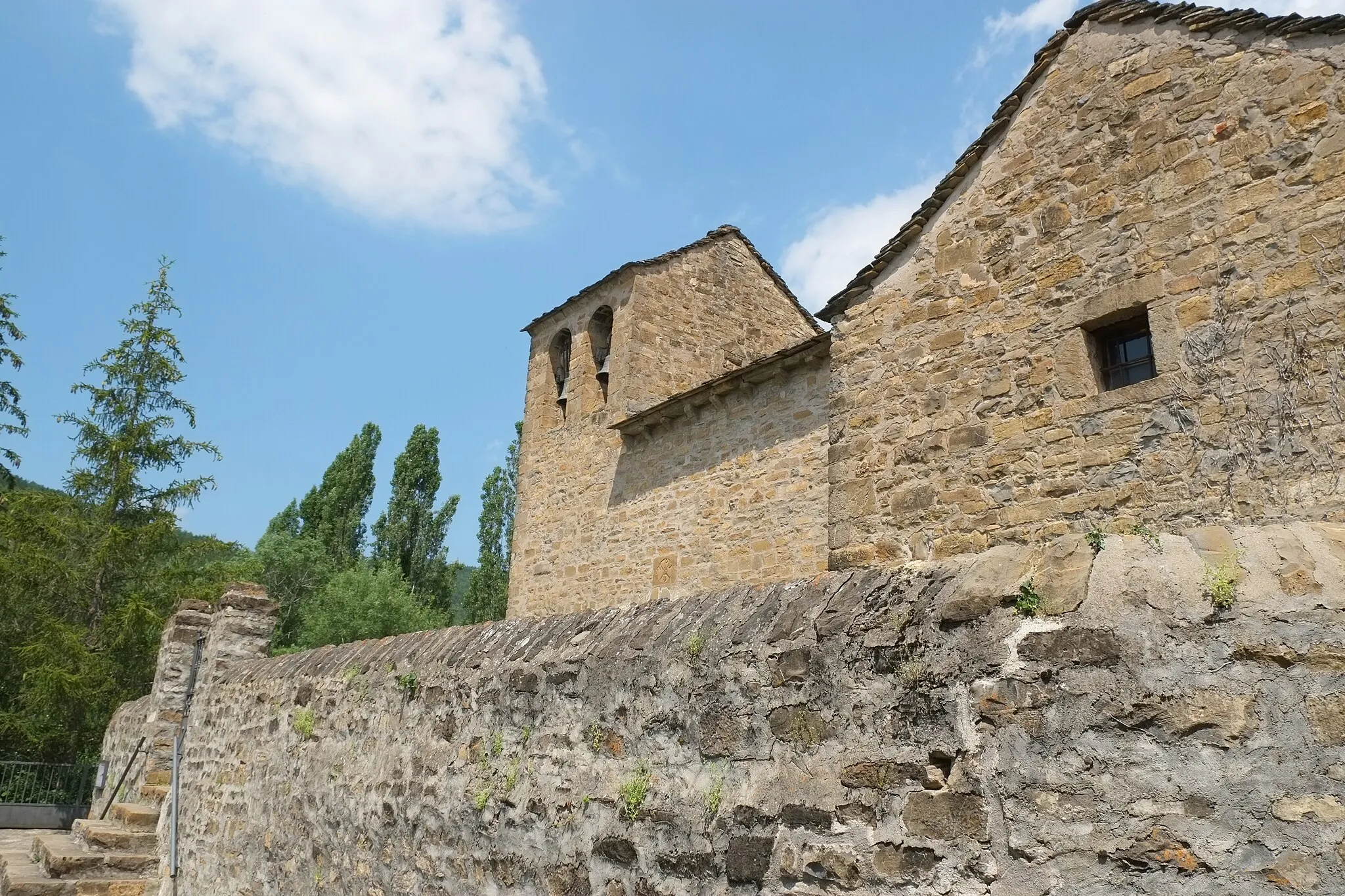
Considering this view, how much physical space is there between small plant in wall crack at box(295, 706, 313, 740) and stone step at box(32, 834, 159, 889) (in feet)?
13.6

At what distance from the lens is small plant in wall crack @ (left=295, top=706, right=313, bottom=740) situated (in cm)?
580

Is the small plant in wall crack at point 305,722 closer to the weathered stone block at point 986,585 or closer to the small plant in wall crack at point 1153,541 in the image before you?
the weathered stone block at point 986,585

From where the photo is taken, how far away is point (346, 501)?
36.4m

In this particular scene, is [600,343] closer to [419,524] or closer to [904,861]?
[904,861]

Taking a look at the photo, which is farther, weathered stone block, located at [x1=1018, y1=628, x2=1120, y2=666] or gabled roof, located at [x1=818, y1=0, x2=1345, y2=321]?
gabled roof, located at [x1=818, y1=0, x2=1345, y2=321]

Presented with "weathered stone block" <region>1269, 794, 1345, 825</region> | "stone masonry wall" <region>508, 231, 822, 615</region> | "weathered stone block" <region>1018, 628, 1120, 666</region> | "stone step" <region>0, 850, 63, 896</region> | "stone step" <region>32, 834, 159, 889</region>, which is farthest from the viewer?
"stone masonry wall" <region>508, 231, 822, 615</region>

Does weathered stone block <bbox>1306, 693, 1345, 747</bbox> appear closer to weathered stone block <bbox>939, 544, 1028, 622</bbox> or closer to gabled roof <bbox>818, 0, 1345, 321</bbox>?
weathered stone block <bbox>939, 544, 1028, 622</bbox>

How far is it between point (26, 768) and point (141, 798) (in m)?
5.50

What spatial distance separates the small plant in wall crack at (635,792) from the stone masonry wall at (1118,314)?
3487mm

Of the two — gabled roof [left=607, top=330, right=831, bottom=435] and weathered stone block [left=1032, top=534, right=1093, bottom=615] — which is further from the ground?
gabled roof [left=607, top=330, right=831, bottom=435]

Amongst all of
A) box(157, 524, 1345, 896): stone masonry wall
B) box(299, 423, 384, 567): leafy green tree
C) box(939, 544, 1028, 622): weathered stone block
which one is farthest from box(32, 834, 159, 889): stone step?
box(299, 423, 384, 567): leafy green tree

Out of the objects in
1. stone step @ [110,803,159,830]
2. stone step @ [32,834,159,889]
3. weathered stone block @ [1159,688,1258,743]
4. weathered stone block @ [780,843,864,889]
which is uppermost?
weathered stone block @ [1159,688,1258,743]

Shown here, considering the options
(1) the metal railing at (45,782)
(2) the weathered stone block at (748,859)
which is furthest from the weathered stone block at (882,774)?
(1) the metal railing at (45,782)

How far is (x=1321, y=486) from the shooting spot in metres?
4.79
